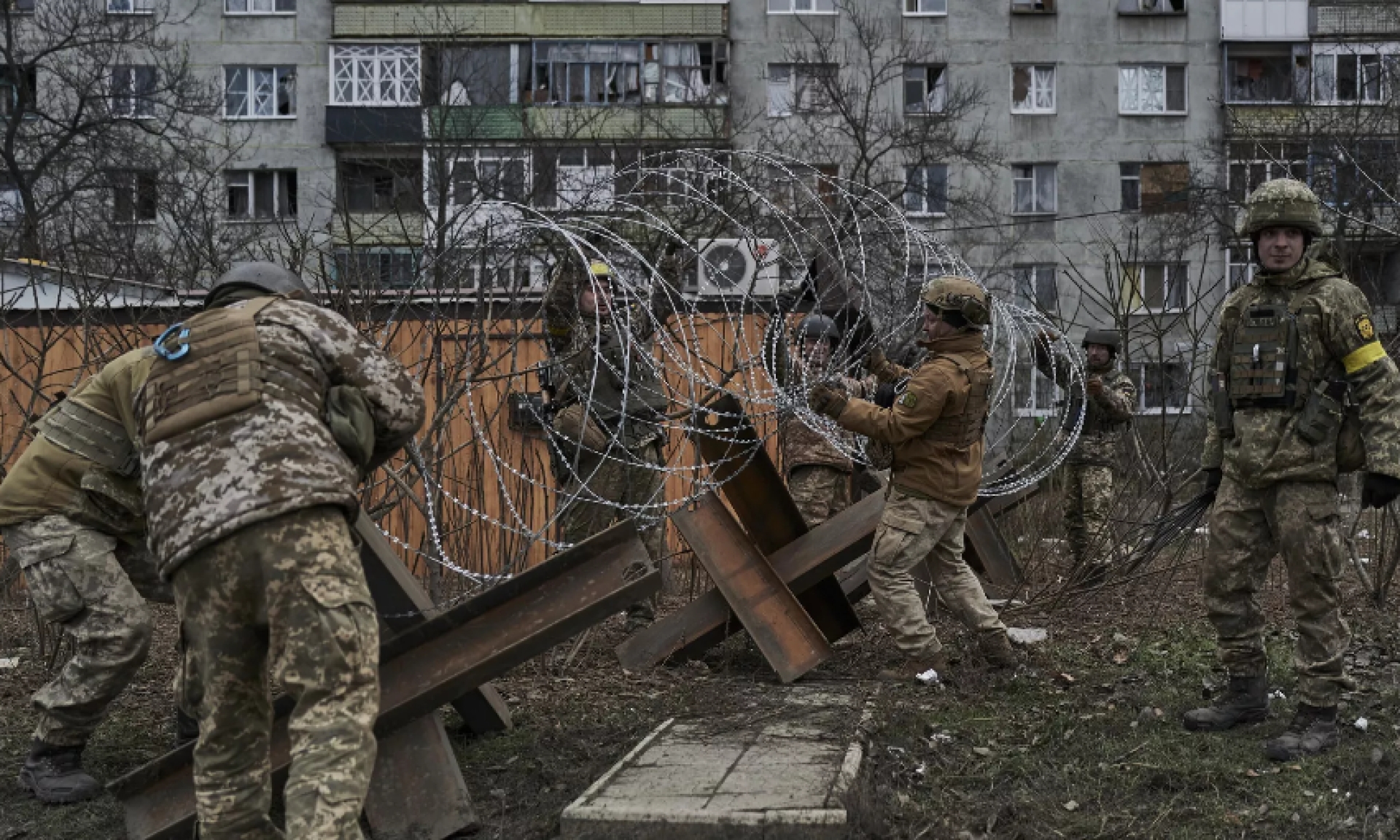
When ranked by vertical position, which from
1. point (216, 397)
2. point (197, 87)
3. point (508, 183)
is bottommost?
point (216, 397)

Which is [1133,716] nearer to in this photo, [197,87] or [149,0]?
[197,87]

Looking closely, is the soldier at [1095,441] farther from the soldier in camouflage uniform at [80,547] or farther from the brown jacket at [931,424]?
A: the soldier in camouflage uniform at [80,547]

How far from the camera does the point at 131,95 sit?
22516mm

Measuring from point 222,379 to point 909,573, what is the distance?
3553 mm

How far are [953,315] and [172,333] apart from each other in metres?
3.49

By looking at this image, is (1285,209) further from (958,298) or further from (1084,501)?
(1084,501)

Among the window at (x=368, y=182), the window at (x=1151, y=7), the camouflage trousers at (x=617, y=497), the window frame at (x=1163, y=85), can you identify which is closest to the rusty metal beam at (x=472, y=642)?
the camouflage trousers at (x=617, y=497)

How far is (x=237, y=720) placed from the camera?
3969 millimetres

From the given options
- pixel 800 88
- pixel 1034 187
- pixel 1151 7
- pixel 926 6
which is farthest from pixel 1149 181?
pixel 800 88

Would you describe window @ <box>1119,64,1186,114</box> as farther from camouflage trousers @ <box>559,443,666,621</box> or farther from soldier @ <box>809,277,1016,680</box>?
soldier @ <box>809,277,1016,680</box>

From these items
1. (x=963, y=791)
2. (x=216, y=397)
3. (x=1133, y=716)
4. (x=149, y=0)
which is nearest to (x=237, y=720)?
(x=216, y=397)

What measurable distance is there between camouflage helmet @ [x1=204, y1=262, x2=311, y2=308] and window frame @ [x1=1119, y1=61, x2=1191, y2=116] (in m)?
32.7

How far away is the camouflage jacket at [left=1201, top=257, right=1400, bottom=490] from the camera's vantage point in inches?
204

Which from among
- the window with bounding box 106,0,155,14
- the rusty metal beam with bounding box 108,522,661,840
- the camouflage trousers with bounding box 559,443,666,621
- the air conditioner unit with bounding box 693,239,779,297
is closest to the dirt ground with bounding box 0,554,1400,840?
the rusty metal beam with bounding box 108,522,661,840
